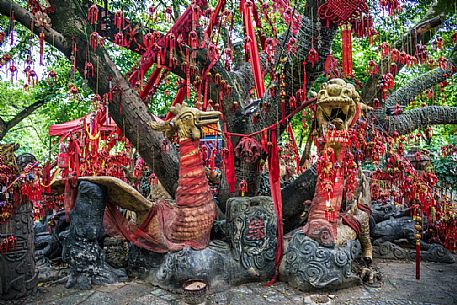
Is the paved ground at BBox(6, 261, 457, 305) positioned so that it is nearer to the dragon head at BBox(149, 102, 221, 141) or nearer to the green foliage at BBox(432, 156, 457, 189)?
the dragon head at BBox(149, 102, 221, 141)

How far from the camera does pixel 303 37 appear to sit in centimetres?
420

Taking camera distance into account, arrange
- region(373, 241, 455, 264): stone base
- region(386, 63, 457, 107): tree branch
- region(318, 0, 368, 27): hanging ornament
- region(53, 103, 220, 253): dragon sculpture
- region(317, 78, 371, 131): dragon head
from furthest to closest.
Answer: region(386, 63, 457, 107): tree branch < region(373, 241, 455, 264): stone base < region(53, 103, 220, 253): dragon sculpture < region(317, 78, 371, 131): dragon head < region(318, 0, 368, 27): hanging ornament

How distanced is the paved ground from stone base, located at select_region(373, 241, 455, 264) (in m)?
0.94

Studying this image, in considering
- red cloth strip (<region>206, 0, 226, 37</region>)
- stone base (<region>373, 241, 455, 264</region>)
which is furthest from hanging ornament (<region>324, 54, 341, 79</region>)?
stone base (<region>373, 241, 455, 264</region>)

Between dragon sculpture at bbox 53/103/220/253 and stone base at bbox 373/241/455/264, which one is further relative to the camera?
stone base at bbox 373/241/455/264

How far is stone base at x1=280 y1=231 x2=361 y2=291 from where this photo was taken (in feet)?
13.8

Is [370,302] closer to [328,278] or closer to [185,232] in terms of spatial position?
[328,278]

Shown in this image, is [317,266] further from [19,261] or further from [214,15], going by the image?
[214,15]

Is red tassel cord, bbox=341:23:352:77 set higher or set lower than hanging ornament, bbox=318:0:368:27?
lower

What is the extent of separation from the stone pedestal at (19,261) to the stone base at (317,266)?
119 inches

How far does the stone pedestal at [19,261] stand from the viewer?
3.83 metres

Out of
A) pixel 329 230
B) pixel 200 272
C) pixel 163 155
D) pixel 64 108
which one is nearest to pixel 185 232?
pixel 200 272

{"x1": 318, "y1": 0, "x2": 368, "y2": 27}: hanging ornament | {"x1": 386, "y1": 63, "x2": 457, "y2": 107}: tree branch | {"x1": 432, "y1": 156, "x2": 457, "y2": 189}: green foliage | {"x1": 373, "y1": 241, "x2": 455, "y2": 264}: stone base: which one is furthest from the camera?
{"x1": 432, "y1": 156, "x2": 457, "y2": 189}: green foliage

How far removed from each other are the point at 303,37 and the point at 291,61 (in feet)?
1.02
